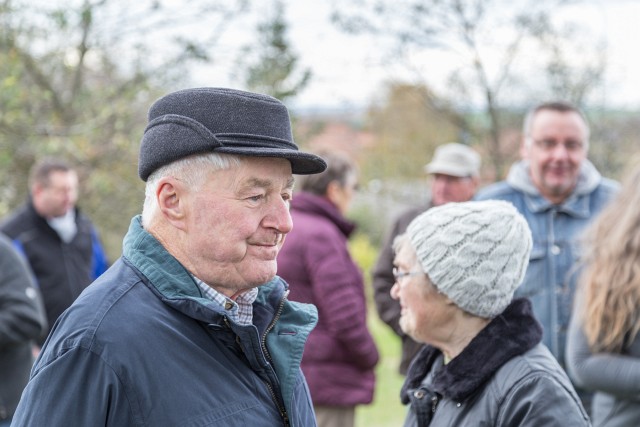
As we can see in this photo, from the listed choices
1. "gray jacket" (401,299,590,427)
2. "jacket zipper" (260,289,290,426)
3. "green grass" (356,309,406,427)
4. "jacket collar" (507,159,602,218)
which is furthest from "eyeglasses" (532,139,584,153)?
"jacket zipper" (260,289,290,426)

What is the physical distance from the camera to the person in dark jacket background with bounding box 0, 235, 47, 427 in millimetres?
4492

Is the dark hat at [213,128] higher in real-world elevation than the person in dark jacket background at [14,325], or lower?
higher

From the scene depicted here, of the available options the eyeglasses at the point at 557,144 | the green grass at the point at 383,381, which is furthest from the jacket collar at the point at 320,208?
the eyeglasses at the point at 557,144

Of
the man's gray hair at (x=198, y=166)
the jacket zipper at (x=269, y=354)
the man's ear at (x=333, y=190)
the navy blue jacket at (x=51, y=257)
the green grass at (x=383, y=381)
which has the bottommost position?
the green grass at (x=383, y=381)

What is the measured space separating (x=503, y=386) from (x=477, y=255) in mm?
406

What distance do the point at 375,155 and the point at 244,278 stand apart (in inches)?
337

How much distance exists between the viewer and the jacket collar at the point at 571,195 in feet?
14.1

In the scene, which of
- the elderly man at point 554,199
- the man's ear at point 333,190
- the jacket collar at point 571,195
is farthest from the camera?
the man's ear at point 333,190

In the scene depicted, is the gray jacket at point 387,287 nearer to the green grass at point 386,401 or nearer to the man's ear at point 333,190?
the man's ear at point 333,190

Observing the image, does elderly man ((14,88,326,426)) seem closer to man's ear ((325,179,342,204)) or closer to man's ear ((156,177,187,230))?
man's ear ((156,177,187,230))

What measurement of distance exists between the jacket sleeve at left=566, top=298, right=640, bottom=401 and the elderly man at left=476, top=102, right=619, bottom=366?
0.55 m

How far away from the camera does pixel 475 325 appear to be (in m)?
2.68

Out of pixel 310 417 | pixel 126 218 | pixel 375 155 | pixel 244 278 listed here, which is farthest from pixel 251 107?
pixel 375 155

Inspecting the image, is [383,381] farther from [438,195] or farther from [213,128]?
[213,128]
